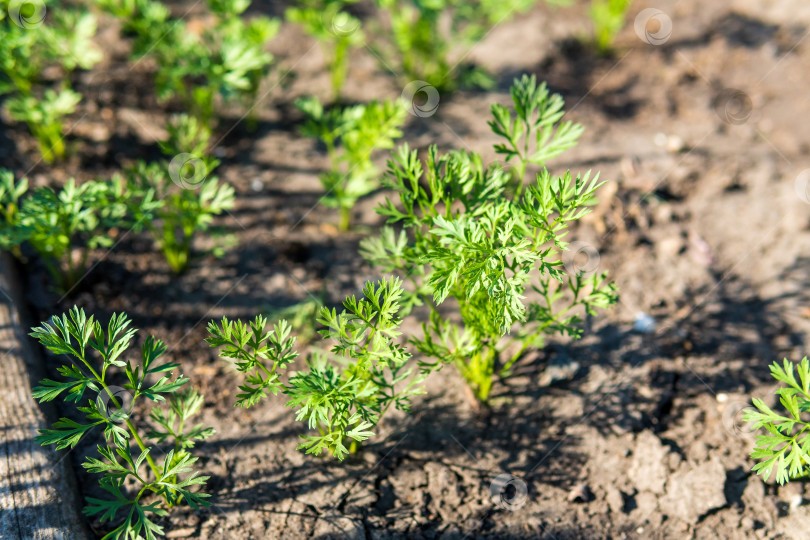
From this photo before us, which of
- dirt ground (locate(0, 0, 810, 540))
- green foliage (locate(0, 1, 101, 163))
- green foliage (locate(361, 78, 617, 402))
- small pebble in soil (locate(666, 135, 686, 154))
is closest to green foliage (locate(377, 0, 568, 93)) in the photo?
dirt ground (locate(0, 0, 810, 540))

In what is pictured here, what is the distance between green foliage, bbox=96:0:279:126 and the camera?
304 cm

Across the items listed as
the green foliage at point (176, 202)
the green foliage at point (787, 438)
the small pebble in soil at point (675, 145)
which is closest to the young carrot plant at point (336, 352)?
the green foliage at point (176, 202)

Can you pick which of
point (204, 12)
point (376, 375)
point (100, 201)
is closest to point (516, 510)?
point (376, 375)

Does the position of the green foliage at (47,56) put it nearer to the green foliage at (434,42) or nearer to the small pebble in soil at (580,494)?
the green foliage at (434,42)

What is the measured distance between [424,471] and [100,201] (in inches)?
70.2

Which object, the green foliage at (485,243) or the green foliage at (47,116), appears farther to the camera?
the green foliage at (47,116)

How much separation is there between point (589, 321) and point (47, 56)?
3165 millimetres

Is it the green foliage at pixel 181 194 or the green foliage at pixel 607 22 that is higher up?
the green foliage at pixel 607 22

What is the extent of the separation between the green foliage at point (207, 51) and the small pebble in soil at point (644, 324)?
2238 mm

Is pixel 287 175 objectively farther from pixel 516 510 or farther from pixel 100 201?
pixel 516 510

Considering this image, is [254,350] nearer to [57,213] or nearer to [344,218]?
[57,213]

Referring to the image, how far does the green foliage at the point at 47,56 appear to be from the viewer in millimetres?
3051

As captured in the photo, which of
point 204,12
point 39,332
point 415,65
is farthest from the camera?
point 204,12

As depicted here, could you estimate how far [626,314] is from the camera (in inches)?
118
